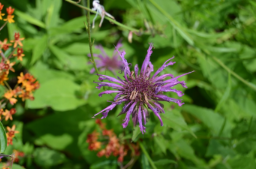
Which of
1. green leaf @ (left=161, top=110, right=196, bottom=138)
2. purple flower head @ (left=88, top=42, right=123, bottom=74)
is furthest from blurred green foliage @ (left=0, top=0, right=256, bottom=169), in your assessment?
green leaf @ (left=161, top=110, right=196, bottom=138)

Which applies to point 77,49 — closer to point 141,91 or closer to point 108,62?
point 108,62

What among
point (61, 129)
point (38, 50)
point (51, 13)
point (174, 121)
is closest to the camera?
point (174, 121)

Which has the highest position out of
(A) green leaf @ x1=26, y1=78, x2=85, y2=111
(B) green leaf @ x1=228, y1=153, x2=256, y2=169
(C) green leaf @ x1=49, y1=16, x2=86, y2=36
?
(C) green leaf @ x1=49, y1=16, x2=86, y2=36

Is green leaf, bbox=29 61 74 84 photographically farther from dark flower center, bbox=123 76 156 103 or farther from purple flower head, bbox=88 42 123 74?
dark flower center, bbox=123 76 156 103

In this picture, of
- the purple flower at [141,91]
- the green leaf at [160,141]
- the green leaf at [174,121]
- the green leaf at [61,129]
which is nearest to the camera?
the purple flower at [141,91]

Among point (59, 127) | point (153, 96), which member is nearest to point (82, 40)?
point (59, 127)

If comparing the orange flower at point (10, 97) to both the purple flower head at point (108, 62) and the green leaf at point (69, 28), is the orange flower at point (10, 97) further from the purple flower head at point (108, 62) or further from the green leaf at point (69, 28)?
the purple flower head at point (108, 62)

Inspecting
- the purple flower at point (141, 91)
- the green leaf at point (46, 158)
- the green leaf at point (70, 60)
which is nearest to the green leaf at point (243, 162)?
the purple flower at point (141, 91)

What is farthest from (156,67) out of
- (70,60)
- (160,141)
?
(70,60)

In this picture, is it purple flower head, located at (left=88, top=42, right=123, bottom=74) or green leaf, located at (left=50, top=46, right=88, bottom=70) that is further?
purple flower head, located at (left=88, top=42, right=123, bottom=74)
